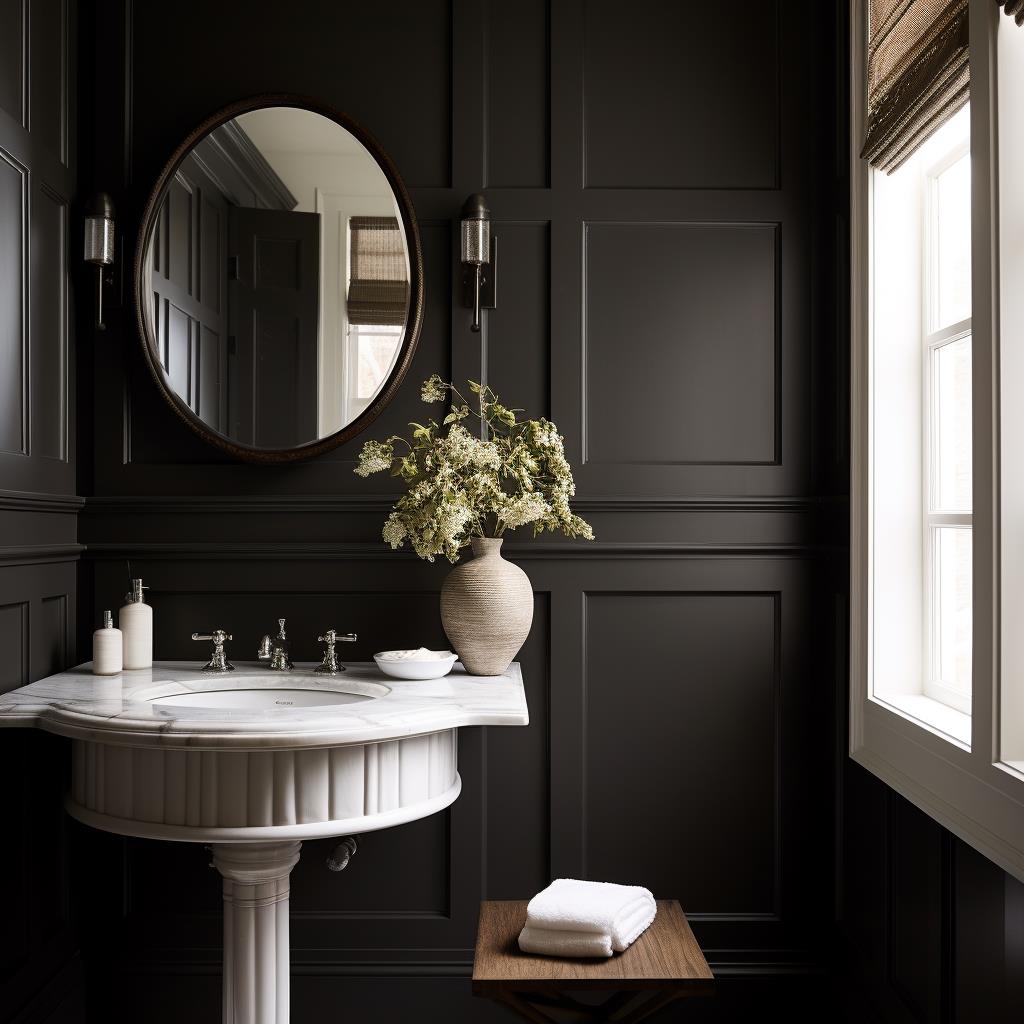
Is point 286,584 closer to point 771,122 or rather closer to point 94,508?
point 94,508

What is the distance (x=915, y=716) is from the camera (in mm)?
1854

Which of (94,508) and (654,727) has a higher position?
(94,508)

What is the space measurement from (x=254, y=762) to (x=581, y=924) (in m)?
0.61

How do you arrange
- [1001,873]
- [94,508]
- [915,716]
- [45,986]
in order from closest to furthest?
[1001,873], [915,716], [45,986], [94,508]

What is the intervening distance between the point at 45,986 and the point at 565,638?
53.9 inches

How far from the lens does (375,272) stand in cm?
224

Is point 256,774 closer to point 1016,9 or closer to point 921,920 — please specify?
point 921,920

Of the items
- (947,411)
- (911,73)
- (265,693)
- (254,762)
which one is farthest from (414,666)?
(911,73)

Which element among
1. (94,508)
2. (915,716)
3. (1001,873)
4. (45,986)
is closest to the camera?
(1001,873)

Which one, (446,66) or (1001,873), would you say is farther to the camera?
(446,66)

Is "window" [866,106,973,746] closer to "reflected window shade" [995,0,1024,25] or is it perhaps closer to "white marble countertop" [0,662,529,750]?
"reflected window shade" [995,0,1024,25]

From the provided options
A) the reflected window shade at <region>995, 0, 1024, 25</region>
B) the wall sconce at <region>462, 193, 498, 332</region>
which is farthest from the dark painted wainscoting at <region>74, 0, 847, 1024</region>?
the reflected window shade at <region>995, 0, 1024, 25</region>

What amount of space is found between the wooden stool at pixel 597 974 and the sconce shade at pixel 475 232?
4.61 feet

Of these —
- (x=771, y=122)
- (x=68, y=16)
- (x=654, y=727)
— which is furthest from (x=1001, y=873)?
(x=68, y=16)
